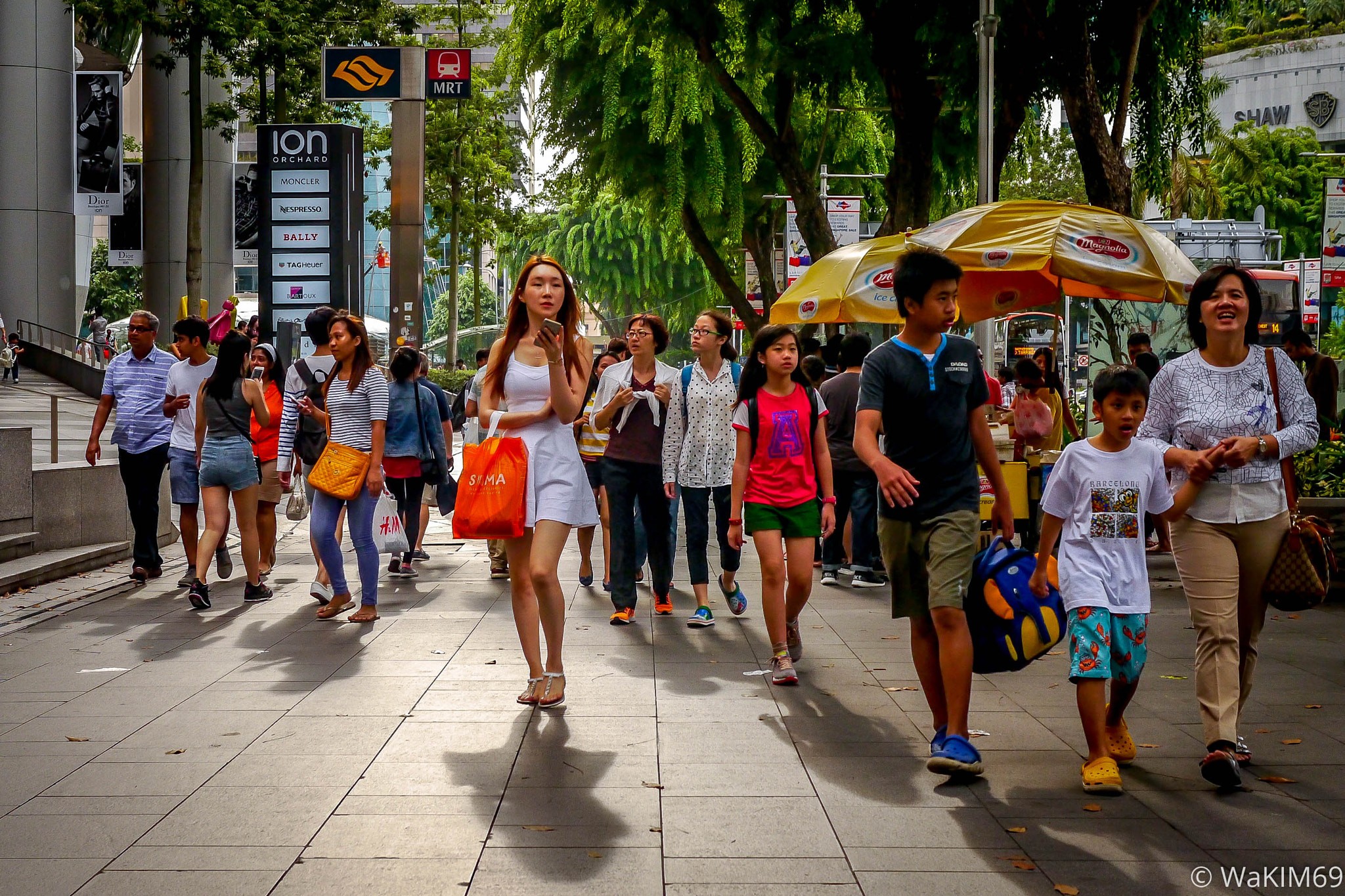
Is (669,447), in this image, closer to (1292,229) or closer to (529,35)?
(529,35)

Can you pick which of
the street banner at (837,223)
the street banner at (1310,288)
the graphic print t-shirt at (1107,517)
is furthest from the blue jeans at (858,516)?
the street banner at (1310,288)

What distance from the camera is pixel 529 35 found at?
20.3m

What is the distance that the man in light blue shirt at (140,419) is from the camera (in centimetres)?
1012

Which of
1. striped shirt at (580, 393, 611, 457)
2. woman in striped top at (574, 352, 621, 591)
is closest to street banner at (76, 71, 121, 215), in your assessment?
woman in striped top at (574, 352, 621, 591)

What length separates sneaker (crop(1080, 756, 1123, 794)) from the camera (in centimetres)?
480

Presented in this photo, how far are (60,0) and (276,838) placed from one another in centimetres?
3880

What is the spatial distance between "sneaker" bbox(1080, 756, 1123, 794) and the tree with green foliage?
4251cm

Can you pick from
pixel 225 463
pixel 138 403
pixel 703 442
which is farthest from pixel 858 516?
pixel 138 403

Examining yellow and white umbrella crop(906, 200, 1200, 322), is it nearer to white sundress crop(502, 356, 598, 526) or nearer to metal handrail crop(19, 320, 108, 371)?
white sundress crop(502, 356, 598, 526)

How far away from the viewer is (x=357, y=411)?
8.62 m

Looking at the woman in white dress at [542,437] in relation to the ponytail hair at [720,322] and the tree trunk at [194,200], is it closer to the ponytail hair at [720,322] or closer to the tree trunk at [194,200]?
the ponytail hair at [720,322]

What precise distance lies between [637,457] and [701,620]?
3.71 ft

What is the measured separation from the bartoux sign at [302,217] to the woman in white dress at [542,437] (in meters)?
18.0

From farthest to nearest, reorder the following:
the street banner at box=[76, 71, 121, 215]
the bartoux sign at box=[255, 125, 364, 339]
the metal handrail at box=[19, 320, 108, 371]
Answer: the metal handrail at box=[19, 320, 108, 371]
the street banner at box=[76, 71, 121, 215]
the bartoux sign at box=[255, 125, 364, 339]
